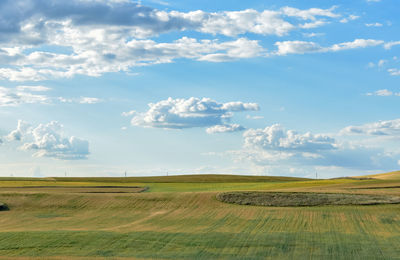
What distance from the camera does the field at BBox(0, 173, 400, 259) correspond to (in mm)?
32750

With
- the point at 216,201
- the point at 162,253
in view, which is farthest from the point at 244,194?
the point at 162,253

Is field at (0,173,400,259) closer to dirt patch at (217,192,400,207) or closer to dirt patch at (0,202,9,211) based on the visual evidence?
dirt patch at (0,202,9,211)

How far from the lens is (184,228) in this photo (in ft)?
142

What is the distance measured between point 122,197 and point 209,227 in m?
22.2

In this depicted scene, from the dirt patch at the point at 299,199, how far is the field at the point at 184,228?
4.73 ft

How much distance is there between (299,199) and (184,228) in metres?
19.6

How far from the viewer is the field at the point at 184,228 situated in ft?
107

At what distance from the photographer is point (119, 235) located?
38000 mm

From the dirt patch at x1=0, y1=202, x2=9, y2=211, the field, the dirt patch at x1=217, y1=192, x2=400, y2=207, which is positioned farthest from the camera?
the dirt patch at x1=0, y1=202, x2=9, y2=211

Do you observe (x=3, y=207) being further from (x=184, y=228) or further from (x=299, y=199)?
(x=299, y=199)

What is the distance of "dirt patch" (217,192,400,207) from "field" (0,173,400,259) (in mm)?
1441

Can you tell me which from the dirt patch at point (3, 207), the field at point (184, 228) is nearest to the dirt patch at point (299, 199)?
the field at point (184, 228)

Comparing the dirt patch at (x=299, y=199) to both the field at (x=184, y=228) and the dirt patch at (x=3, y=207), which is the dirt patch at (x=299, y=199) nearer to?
the field at (x=184, y=228)

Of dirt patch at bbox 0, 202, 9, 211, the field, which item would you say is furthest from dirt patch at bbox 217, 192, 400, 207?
dirt patch at bbox 0, 202, 9, 211
